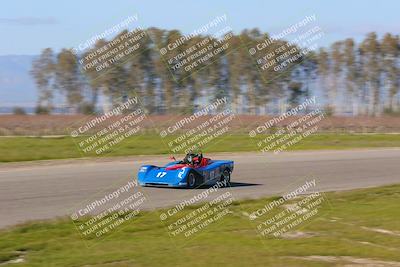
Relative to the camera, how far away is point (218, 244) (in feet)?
36.5

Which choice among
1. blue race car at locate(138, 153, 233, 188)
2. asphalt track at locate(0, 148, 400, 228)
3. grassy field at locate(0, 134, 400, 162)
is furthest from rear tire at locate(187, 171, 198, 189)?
grassy field at locate(0, 134, 400, 162)

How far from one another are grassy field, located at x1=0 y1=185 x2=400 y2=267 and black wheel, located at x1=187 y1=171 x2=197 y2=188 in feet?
14.1

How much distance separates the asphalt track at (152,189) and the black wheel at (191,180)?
26 centimetres

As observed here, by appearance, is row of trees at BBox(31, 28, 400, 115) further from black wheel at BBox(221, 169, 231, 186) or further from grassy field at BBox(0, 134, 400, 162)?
black wheel at BBox(221, 169, 231, 186)

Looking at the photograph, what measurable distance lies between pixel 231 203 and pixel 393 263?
22.6 ft

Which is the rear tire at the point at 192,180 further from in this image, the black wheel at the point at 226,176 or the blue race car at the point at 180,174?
the black wheel at the point at 226,176

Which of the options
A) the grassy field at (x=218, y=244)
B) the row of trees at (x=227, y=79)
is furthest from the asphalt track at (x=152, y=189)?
the row of trees at (x=227, y=79)

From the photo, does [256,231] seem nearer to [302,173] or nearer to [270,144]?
[302,173]

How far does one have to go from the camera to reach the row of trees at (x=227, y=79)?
286 ft

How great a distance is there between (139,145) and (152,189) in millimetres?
15767

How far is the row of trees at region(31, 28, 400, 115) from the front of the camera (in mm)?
87125

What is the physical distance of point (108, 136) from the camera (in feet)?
122

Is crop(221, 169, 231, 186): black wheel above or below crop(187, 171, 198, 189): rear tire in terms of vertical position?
below

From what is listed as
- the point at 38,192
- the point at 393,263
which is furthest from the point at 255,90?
the point at 393,263
